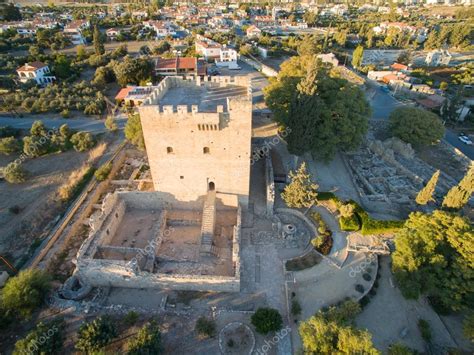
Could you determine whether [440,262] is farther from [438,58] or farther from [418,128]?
[438,58]

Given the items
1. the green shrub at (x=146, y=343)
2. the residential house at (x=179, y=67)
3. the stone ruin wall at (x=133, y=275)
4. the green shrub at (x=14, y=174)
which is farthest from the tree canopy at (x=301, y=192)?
the residential house at (x=179, y=67)

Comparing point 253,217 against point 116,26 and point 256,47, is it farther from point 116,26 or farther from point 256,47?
point 116,26

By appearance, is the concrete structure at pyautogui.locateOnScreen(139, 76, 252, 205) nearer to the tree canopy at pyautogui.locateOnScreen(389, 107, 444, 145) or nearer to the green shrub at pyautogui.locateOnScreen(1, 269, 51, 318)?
the green shrub at pyautogui.locateOnScreen(1, 269, 51, 318)

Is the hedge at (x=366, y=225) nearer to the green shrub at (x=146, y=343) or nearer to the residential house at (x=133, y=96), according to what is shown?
the green shrub at (x=146, y=343)

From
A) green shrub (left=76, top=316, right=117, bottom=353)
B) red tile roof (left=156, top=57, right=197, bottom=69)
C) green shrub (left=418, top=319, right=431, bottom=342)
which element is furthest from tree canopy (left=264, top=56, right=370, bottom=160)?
red tile roof (left=156, top=57, right=197, bottom=69)

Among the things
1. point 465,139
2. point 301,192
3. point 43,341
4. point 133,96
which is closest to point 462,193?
point 301,192
